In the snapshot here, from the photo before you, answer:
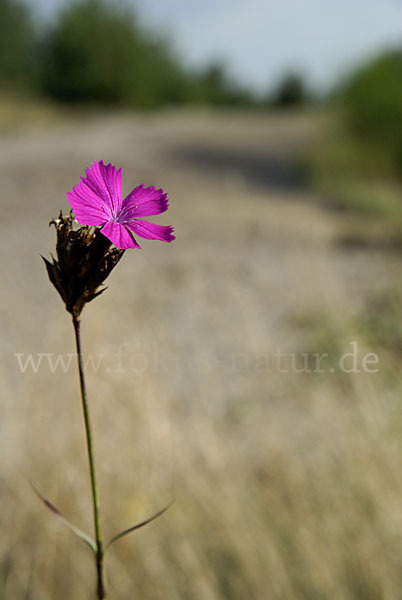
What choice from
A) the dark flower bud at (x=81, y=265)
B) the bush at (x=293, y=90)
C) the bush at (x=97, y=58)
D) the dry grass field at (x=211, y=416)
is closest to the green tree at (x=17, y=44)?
the bush at (x=97, y=58)

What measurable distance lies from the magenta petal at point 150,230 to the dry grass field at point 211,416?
0.91 meters

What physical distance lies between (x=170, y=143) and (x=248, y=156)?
1.04 m

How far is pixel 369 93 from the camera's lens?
20.8 feet

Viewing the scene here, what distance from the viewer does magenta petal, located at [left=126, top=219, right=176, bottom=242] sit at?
268 millimetres

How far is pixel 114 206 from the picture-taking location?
0.28m

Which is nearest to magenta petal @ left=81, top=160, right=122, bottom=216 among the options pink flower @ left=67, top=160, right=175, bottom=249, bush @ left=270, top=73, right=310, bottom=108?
pink flower @ left=67, top=160, right=175, bottom=249

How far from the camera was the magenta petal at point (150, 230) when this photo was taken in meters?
0.27

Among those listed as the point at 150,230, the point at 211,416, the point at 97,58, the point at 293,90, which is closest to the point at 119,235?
the point at 150,230

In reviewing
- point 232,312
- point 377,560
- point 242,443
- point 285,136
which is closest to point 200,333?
point 232,312

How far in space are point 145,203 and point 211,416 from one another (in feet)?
6.33

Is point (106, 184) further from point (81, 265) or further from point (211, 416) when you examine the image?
point (211, 416)

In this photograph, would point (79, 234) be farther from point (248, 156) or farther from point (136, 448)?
point (248, 156)

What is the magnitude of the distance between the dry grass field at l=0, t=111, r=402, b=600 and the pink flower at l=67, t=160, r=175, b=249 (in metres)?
0.90

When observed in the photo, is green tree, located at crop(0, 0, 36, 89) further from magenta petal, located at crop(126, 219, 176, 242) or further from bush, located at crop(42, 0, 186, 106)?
magenta petal, located at crop(126, 219, 176, 242)
